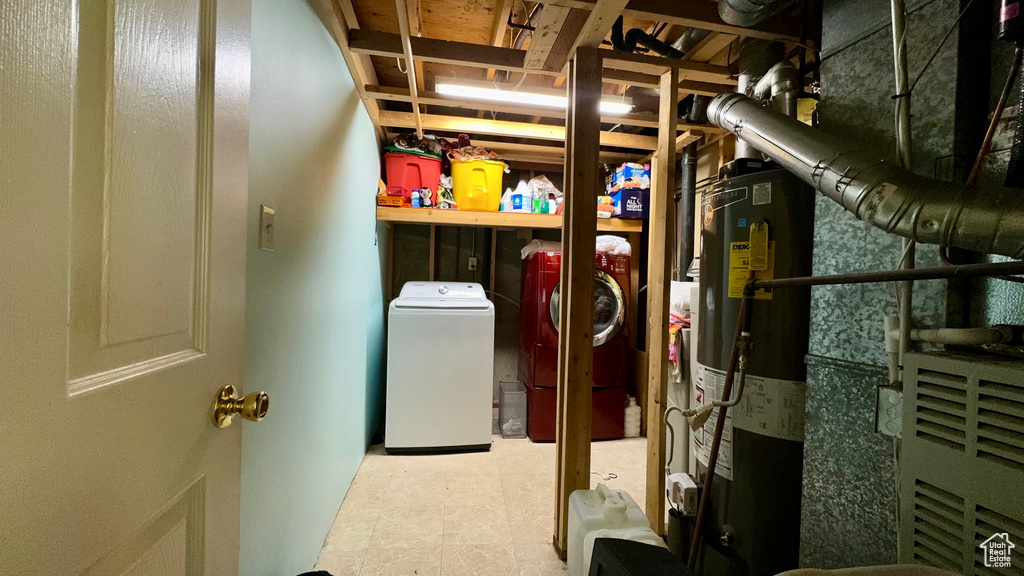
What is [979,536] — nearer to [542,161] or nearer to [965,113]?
[965,113]

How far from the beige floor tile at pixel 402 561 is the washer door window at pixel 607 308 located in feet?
5.56

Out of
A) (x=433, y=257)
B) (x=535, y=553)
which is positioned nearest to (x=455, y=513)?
(x=535, y=553)

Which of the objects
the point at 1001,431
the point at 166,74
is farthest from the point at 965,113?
the point at 166,74

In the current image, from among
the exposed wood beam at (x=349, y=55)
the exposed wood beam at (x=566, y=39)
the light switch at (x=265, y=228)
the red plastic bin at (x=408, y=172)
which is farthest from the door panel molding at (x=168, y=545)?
the red plastic bin at (x=408, y=172)

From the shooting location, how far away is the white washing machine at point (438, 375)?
8.54 ft

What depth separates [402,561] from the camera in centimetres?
161

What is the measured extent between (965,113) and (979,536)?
98 centimetres

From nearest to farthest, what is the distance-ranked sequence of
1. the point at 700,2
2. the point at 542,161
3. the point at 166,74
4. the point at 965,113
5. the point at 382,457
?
the point at 166,74 < the point at 965,113 < the point at 700,2 < the point at 382,457 < the point at 542,161

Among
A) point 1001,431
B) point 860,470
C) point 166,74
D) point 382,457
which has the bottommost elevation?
point 382,457

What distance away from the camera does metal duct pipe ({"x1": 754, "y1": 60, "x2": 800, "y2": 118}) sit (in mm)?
1346

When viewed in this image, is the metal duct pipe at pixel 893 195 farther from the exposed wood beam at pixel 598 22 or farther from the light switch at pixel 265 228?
the light switch at pixel 265 228

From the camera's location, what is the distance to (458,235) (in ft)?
11.3

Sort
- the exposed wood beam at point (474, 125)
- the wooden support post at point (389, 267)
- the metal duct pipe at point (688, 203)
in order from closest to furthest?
1. the exposed wood beam at point (474, 125)
2. the metal duct pipe at point (688, 203)
3. the wooden support post at point (389, 267)

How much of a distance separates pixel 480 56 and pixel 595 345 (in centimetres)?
213
